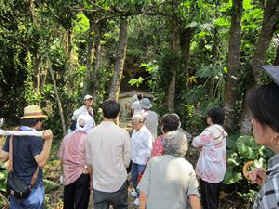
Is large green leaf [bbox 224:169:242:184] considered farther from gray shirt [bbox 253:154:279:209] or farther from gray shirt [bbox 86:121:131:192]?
gray shirt [bbox 253:154:279:209]

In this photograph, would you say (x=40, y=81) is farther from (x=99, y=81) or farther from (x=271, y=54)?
(x=271, y=54)

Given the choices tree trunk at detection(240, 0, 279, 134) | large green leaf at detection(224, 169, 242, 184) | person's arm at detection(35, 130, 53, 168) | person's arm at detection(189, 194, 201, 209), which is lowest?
large green leaf at detection(224, 169, 242, 184)

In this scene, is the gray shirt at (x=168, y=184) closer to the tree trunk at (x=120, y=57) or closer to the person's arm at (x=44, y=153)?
the person's arm at (x=44, y=153)

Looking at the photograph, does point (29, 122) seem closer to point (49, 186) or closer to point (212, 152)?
point (212, 152)

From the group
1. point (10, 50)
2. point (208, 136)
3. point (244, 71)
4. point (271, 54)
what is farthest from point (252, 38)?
point (10, 50)

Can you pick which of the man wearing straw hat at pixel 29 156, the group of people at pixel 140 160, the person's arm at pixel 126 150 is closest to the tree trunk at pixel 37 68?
the group of people at pixel 140 160

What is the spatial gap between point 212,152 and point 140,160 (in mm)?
1337

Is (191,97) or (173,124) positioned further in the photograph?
(191,97)

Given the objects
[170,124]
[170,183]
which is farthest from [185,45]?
[170,183]

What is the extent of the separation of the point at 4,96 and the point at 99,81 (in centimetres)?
599

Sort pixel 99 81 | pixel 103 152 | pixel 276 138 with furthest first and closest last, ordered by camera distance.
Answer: pixel 99 81
pixel 103 152
pixel 276 138

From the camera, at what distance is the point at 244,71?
17.8 ft

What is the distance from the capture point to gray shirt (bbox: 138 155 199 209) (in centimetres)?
232

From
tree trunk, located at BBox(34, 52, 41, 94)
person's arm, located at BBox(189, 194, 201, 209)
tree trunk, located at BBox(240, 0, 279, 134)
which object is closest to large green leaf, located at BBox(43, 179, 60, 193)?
person's arm, located at BBox(189, 194, 201, 209)
